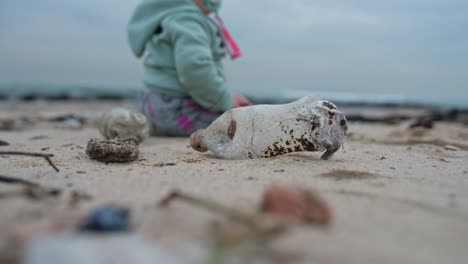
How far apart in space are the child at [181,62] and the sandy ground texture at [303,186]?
127 cm

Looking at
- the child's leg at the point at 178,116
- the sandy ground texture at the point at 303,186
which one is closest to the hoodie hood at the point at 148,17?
the child's leg at the point at 178,116

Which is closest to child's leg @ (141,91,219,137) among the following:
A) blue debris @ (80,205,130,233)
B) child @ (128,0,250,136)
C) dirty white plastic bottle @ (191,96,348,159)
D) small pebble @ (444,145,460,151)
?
child @ (128,0,250,136)

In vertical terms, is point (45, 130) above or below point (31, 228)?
below

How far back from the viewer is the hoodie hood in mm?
4453

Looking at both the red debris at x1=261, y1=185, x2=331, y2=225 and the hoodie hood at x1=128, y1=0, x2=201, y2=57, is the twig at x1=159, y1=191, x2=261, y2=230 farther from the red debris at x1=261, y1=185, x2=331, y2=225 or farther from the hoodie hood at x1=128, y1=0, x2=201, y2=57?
the hoodie hood at x1=128, y1=0, x2=201, y2=57

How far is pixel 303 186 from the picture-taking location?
1.88 meters

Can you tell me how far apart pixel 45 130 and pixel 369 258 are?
4.57m

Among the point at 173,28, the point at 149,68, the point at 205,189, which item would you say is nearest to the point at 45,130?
the point at 149,68

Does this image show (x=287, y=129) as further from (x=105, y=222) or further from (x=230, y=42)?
(x=230, y=42)

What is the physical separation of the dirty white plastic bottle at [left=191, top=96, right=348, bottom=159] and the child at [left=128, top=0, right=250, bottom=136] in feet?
4.83

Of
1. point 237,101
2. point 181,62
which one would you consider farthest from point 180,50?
point 237,101

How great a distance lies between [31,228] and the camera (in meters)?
1.23

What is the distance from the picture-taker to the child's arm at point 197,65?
405cm

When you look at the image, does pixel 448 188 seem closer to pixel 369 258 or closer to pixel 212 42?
pixel 369 258
